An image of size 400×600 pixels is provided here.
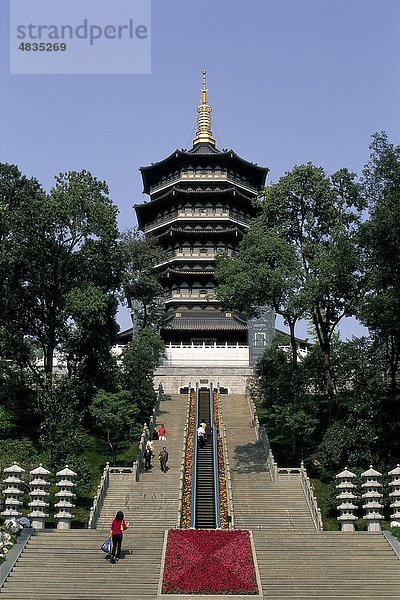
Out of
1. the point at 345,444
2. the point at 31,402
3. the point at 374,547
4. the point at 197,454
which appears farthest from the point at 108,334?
the point at 374,547

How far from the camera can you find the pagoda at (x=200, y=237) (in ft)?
147

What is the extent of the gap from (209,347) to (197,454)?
15824mm

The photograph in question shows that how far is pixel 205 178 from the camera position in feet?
162

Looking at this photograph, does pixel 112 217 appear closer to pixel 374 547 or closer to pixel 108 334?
pixel 108 334

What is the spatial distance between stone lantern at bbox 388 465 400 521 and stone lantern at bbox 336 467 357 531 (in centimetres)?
107

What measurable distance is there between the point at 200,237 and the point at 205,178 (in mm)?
4335

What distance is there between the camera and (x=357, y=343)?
103ft

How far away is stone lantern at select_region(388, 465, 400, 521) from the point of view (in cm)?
2092

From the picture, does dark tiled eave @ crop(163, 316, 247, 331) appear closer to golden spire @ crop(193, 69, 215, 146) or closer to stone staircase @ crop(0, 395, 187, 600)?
golden spire @ crop(193, 69, 215, 146)

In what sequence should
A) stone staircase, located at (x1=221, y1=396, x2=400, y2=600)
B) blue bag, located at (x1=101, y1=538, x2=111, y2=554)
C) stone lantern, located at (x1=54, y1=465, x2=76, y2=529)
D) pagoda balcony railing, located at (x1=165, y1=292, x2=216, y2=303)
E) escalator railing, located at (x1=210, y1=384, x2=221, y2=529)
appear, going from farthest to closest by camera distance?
pagoda balcony railing, located at (x1=165, y1=292, x2=216, y2=303), escalator railing, located at (x1=210, y1=384, x2=221, y2=529), stone lantern, located at (x1=54, y1=465, x2=76, y2=529), blue bag, located at (x1=101, y1=538, x2=111, y2=554), stone staircase, located at (x1=221, y1=396, x2=400, y2=600)

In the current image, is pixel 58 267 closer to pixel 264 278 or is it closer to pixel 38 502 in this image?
pixel 264 278

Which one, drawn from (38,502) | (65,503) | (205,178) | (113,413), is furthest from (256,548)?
(205,178)

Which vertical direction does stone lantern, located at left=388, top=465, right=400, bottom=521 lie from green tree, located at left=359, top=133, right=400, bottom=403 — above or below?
below

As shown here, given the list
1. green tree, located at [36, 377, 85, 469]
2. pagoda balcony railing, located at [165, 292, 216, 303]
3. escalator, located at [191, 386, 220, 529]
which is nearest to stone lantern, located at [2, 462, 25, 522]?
green tree, located at [36, 377, 85, 469]
